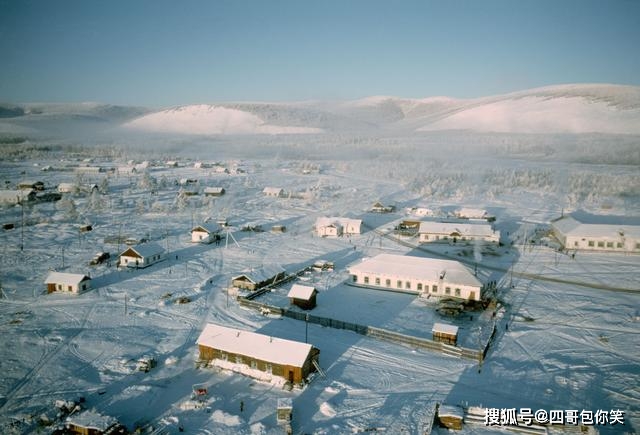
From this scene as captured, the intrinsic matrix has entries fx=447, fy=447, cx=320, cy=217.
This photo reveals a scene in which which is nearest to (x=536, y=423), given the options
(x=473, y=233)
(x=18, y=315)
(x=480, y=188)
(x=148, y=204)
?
(x=18, y=315)

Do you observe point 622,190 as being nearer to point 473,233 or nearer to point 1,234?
point 473,233

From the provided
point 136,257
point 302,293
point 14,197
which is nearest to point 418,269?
point 302,293

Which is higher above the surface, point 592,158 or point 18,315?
point 592,158

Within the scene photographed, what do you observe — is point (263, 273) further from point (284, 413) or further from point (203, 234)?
point (284, 413)

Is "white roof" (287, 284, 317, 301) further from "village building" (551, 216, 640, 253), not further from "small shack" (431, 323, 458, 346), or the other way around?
"village building" (551, 216, 640, 253)

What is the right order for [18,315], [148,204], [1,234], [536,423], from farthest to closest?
[148,204] < [1,234] < [18,315] < [536,423]
